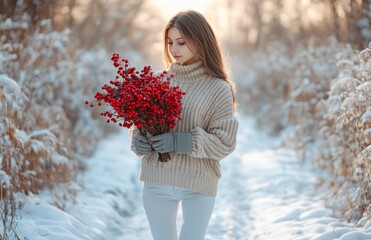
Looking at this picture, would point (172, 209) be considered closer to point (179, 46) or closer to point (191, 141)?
point (191, 141)

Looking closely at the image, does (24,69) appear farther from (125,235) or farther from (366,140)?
(366,140)

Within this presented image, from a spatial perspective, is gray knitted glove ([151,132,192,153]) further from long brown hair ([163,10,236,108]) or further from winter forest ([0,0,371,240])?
winter forest ([0,0,371,240])

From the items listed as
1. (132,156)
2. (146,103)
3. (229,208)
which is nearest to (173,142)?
(146,103)

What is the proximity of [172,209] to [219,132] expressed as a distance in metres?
0.50

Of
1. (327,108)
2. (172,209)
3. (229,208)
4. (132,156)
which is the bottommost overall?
(172,209)

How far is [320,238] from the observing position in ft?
12.3

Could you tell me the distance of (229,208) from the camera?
219 inches

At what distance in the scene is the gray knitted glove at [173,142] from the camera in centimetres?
252

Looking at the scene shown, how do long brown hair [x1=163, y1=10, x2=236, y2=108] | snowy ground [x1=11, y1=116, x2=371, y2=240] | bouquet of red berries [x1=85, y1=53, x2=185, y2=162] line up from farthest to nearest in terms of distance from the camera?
1. snowy ground [x1=11, y1=116, x2=371, y2=240]
2. long brown hair [x1=163, y1=10, x2=236, y2=108]
3. bouquet of red berries [x1=85, y1=53, x2=185, y2=162]

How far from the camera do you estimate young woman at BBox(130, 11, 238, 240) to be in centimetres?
258

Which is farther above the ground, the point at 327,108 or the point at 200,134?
the point at 327,108

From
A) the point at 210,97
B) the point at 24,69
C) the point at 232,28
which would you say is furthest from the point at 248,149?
the point at 232,28

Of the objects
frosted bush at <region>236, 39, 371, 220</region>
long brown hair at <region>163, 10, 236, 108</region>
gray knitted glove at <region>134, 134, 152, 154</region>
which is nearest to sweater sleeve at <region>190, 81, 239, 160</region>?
long brown hair at <region>163, 10, 236, 108</region>

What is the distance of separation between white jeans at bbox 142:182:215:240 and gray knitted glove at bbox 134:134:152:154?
0.21m
